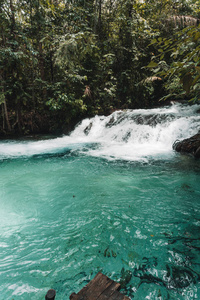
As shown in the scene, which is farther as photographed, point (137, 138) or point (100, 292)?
point (137, 138)

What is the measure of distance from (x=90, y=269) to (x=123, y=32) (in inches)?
586

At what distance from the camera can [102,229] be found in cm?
253

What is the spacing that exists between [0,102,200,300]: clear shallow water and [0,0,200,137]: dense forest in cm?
579

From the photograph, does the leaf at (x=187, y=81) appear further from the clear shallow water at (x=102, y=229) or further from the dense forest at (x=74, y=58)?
the dense forest at (x=74, y=58)

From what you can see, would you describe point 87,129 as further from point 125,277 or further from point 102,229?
point 125,277

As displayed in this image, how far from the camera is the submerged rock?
5.88 metres

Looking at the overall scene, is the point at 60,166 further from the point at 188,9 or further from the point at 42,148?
the point at 188,9

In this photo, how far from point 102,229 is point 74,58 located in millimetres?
9192

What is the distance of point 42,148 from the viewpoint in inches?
303

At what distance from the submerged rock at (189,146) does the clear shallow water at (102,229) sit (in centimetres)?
106

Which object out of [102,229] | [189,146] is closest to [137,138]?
[189,146]

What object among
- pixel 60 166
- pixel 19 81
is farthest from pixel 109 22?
pixel 60 166

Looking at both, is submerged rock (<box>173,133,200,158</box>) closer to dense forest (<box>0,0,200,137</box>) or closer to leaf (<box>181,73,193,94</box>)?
dense forest (<box>0,0,200,137</box>)

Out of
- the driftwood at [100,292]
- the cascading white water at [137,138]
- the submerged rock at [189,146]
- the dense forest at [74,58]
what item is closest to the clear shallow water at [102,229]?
the driftwood at [100,292]
